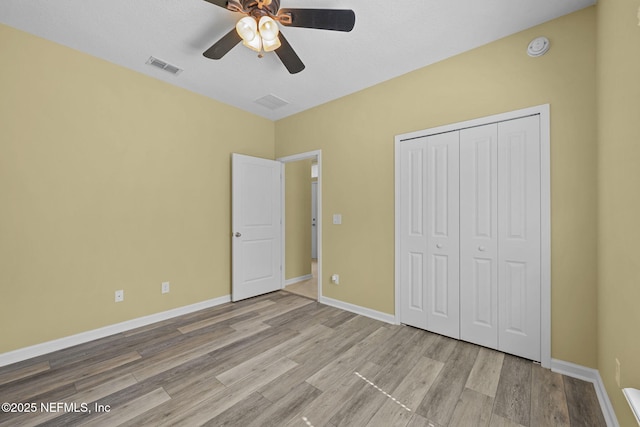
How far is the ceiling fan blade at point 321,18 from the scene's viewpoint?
5.41ft

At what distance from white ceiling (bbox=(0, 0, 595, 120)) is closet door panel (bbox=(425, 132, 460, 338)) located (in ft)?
2.83

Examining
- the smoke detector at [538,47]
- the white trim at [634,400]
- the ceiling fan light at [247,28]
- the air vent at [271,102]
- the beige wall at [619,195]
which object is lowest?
the white trim at [634,400]

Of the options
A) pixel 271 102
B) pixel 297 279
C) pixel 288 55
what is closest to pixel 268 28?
pixel 288 55

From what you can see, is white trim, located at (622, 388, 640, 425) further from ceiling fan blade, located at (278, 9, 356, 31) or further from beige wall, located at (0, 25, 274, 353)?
beige wall, located at (0, 25, 274, 353)

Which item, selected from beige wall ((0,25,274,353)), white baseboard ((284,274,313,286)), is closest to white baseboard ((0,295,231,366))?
beige wall ((0,25,274,353))

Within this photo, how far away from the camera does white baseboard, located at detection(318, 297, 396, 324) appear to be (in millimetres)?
2934

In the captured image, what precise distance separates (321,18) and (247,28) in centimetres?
50

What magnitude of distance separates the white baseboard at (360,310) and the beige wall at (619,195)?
5.37 ft

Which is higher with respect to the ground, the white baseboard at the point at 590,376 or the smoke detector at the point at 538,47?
the smoke detector at the point at 538,47

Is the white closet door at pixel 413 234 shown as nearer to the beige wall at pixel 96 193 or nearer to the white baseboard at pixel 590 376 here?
the white baseboard at pixel 590 376

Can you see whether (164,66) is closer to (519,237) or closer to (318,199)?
(318,199)

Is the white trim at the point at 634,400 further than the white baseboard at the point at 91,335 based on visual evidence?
No

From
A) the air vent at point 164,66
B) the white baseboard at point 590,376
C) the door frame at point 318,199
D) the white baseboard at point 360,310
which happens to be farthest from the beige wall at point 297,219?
the white baseboard at point 590,376

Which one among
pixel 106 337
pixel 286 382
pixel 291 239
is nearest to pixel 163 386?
pixel 286 382
